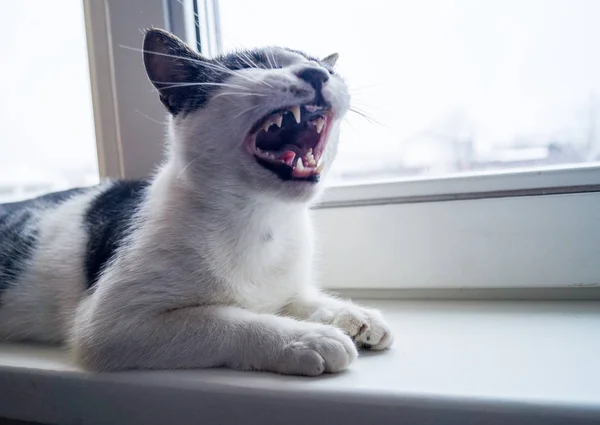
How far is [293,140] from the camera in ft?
2.77

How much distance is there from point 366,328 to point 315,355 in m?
0.14

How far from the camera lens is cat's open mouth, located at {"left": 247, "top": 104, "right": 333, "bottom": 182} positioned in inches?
30.2

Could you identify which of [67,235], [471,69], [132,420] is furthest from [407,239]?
[67,235]

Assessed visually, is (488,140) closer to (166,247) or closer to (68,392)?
(166,247)

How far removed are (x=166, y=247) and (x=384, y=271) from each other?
48 cm

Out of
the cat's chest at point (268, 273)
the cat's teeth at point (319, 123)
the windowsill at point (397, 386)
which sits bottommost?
the windowsill at point (397, 386)

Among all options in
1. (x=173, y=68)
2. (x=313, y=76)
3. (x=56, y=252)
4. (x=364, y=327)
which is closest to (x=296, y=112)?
(x=313, y=76)

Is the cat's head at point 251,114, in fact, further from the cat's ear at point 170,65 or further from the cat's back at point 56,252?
the cat's back at point 56,252

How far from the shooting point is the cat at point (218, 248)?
26.7 inches

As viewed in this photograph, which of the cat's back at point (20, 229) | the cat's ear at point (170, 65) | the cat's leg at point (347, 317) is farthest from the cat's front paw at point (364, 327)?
the cat's back at point (20, 229)

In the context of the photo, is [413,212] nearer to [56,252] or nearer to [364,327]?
[364,327]

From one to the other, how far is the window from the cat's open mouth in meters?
0.73

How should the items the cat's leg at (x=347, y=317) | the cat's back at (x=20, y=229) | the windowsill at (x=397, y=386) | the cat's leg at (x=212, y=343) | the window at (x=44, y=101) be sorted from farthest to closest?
the window at (x=44, y=101) < the cat's back at (x=20, y=229) < the cat's leg at (x=347, y=317) < the cat's leg at (x=212, y=343) < the windowsill at (x=397, y=386)

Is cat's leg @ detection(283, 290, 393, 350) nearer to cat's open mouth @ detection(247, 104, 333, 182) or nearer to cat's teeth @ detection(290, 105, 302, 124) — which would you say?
cat's open mouth @ detection(247, 104, 333, 182)
